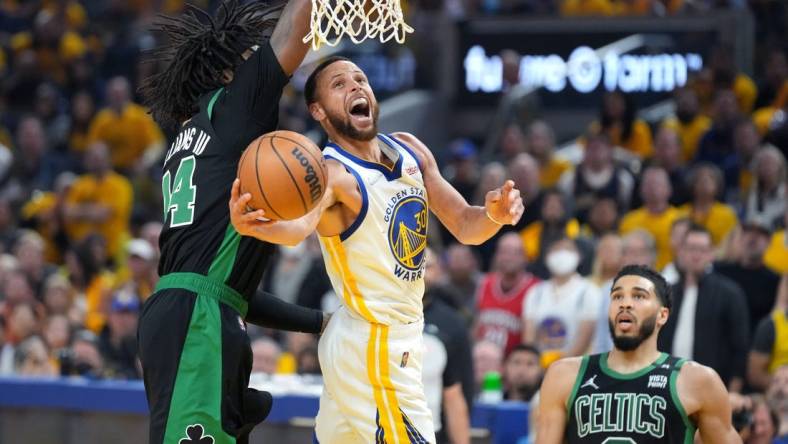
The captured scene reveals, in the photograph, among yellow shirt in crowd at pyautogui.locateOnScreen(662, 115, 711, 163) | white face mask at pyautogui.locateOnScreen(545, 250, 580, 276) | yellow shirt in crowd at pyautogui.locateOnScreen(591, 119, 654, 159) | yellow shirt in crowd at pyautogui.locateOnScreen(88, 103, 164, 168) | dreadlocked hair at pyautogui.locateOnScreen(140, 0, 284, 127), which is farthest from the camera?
yellow shirt in crowd at pyautogui.locateOnScreen(88, 103, 164, 168)

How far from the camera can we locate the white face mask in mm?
10961

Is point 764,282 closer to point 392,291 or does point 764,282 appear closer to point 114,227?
point 392,291

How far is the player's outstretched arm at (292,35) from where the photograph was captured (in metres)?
5.75

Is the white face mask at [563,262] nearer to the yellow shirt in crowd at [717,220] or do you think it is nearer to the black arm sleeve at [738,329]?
the yellow shirt in crowd at [717,220]

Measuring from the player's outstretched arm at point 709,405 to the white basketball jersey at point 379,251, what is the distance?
1.65 meters

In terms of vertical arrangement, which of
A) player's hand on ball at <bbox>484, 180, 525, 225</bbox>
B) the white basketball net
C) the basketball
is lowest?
player's hand on ball at <bbox>484, 180, 525, 225</bbox>

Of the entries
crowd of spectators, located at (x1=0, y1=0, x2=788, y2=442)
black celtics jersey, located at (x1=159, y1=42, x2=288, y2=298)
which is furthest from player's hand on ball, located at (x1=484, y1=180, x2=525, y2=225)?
crowd of spectators, located at (x1=0, y1=0, x2=788, y2=442)

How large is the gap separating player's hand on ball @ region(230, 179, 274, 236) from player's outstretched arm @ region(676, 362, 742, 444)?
8.46ft

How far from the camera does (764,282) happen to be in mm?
10797

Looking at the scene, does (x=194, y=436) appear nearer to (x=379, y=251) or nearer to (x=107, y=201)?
(x=379, y=251)

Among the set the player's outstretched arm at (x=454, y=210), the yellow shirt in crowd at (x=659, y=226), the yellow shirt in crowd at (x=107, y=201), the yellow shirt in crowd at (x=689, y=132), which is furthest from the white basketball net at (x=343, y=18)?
the yellow shirt in crowd at (x=107, y=201)

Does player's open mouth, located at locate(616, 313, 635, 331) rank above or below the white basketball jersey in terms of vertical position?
below

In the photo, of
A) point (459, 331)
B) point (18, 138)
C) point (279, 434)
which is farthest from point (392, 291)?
point (18, 138)

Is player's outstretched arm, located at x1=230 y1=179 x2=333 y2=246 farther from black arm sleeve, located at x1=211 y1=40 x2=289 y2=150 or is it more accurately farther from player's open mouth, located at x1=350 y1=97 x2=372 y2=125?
player's open mouth, located at x1=350 y1=97 x2=372 y2=125
